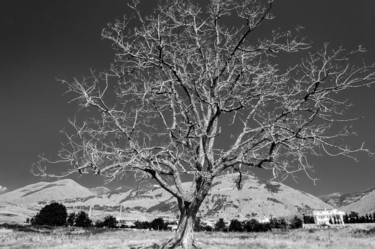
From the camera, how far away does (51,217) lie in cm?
7525

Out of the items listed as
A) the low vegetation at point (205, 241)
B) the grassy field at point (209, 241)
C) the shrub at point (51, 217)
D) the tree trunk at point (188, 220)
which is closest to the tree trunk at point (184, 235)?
the tree trunk at point (188, 220)

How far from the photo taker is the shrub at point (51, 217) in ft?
244

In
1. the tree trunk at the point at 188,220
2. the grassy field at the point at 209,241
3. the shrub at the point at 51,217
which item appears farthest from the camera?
the shrub at the point at 51,217

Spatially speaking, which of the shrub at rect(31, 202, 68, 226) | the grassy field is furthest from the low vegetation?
the shrub at rect(31, 202, 68, 226)

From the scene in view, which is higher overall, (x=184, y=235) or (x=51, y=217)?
(x=51, y=217)

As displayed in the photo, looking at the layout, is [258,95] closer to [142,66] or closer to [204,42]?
[204,42]

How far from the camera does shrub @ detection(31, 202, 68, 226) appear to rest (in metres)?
74.5

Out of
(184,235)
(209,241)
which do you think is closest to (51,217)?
(209,241)

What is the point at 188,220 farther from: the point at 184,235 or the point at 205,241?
the point at 205,241

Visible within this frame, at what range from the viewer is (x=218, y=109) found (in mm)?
13062

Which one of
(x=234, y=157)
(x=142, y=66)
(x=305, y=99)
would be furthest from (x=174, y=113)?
(x=305, y=99)

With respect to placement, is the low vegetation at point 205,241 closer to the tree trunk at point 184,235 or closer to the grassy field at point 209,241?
the grassy field at point 209,241

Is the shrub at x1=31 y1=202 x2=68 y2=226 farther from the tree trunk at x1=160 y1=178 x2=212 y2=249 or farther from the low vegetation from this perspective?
the tree trunk at x1=160 y1=178 x2=212 y2=249

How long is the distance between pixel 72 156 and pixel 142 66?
18.0 ft
